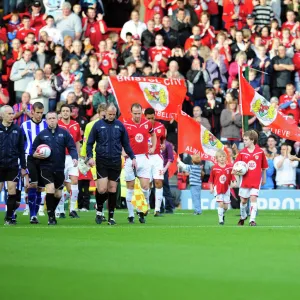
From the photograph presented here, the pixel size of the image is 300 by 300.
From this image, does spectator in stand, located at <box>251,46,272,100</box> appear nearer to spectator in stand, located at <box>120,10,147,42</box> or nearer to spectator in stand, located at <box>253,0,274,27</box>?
spectator in stand, located at <box>253,0,274,27</box>

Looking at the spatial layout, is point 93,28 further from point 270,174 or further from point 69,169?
point 69,169

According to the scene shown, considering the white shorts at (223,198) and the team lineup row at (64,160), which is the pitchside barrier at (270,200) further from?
the team lineup row at (64,160)

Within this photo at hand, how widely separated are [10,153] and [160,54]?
1270cm

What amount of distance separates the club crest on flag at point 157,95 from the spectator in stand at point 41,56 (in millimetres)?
5398

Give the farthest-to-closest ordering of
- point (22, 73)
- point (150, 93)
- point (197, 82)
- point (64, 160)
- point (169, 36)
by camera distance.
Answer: point (169, 36) < point (197, 82) < point (22, 73) < point (150, 93) < point (64, 160)

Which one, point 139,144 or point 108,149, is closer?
point 108,149

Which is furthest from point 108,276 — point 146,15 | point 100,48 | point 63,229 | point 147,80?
point 146,15

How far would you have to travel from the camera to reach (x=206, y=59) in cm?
3256

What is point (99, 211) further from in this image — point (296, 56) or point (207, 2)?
point (207, 2)

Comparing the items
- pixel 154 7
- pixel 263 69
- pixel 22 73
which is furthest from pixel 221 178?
pixel 154 7

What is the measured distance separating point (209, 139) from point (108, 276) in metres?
16.1

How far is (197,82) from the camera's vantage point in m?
31.6

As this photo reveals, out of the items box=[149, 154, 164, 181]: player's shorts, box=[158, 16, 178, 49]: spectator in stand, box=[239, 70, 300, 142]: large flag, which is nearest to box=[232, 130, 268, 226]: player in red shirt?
box=[149, 154, 164, 181]: player's shorts

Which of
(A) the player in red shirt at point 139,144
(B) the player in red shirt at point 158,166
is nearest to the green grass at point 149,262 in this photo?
(A) the player in red shirt at point 139,144
